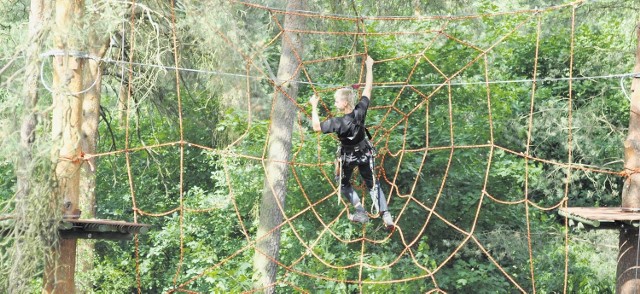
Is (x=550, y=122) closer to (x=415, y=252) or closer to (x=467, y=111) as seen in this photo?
(x=467, y=111)

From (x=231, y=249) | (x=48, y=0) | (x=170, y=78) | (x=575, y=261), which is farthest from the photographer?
(x=575, y=261)

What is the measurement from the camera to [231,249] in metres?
14.2

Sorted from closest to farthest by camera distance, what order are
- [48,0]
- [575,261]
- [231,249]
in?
1. [48,0]
2. [231,249]
3. [575,261]

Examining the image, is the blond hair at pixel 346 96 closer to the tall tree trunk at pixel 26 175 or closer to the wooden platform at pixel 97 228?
the wooden platform at pixel 97 228

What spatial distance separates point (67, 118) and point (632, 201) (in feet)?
14.5

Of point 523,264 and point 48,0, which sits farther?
point 523,264

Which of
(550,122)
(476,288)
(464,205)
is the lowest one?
(476,288)

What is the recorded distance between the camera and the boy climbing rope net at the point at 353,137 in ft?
24.6

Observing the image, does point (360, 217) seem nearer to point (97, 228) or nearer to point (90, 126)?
point (97, 228)

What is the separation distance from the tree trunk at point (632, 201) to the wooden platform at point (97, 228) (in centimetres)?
389

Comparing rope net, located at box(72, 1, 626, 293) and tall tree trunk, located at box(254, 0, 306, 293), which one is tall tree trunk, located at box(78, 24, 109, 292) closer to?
rope net, located at box(72, 1, 626, 293)

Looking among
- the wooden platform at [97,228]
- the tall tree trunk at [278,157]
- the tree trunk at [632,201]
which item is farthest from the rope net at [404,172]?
the wooden platform at [97,228]

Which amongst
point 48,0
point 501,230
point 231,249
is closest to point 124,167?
point 231,249

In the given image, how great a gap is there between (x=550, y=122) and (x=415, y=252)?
2471mm
